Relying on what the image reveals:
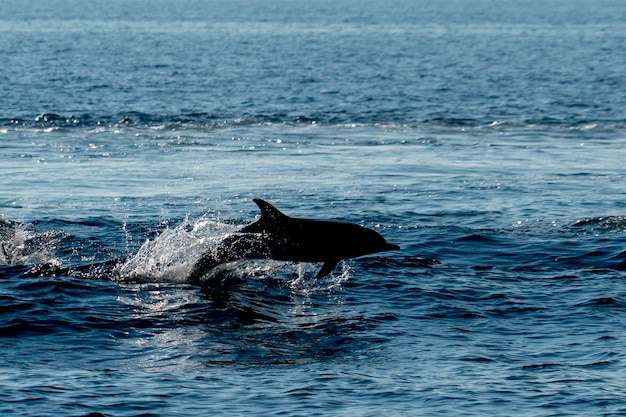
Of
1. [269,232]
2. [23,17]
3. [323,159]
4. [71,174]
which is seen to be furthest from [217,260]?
[23,17]

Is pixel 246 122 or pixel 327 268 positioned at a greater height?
pixel 246 122

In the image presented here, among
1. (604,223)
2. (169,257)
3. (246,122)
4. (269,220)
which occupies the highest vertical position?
(269,220)

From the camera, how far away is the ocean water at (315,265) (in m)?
14.5

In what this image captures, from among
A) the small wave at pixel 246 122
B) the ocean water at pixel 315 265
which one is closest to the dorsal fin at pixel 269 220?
the ocean water at pixel 315 265

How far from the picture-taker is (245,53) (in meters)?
86.5

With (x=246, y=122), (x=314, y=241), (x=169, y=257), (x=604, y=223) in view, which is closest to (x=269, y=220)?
(x=314, y=241)

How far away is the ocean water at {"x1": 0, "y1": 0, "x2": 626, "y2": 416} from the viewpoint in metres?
14.5

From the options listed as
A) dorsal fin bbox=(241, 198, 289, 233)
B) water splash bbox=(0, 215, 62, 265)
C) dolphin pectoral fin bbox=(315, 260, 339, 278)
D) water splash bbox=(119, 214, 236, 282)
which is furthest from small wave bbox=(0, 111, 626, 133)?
dolphin pectoral fin bbox=(315, 260, 339, 278)

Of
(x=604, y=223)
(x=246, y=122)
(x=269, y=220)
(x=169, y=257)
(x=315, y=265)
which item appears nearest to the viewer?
(x=269, y=220)

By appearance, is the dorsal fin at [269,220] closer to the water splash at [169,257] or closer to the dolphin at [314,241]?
the dolphin at [314,241]

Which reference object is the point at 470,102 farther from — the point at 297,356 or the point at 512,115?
the point at 297,356

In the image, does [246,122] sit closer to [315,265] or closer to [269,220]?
[315,265]

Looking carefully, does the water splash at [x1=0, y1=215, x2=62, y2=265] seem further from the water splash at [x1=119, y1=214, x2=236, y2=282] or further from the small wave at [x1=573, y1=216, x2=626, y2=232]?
the small wave at [x1=573, y1=216, x2=626, y2=232]

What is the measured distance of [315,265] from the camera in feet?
69.4
